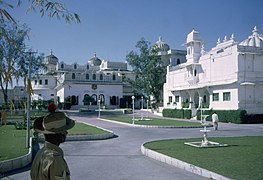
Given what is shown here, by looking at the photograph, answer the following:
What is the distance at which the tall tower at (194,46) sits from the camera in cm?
4497

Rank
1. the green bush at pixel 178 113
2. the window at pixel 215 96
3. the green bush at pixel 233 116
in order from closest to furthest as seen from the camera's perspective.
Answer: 1. the green bush at pixel 233 116
2. the window at pixel 215 96
3. the green bush at pixel 178 113

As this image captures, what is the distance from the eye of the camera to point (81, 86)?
6338 cm

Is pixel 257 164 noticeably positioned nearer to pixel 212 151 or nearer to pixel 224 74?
pixel 212 151

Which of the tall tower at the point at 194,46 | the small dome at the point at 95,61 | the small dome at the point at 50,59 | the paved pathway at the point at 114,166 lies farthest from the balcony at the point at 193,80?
the small dome at the point at 50,59

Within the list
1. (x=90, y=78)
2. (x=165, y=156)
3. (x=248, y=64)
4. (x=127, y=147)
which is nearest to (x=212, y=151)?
(x=165, y=156)

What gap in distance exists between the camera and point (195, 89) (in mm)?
44062

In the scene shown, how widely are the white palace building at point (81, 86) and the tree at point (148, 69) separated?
7.32 meters

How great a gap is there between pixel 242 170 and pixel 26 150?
825 centimetres

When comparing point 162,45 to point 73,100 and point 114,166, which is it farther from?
point 114,166

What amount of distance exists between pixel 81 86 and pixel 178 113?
89.8 ft

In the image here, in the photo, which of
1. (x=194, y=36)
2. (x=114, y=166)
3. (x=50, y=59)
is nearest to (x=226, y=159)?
→ (x=114, y=166)

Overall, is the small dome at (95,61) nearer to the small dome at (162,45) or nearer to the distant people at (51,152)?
the small dome at (162,45)

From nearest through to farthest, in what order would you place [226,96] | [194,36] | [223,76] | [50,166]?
1. [50,166]
2. [226,96]
3. [223,76]
4. [194,36]

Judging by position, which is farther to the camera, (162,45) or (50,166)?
(162,45)
